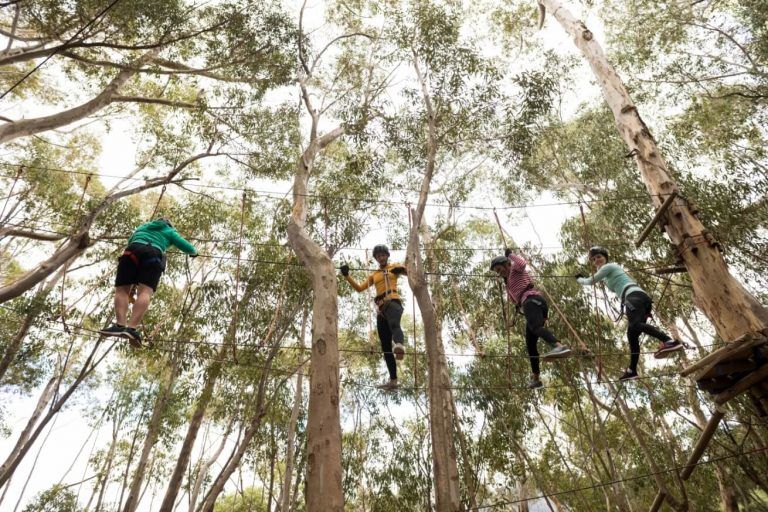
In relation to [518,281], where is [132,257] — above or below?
below

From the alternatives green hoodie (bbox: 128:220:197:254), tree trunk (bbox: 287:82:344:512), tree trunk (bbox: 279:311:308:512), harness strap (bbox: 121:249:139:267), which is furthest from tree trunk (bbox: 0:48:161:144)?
tree trunk (bbox: 279:311:308:512)

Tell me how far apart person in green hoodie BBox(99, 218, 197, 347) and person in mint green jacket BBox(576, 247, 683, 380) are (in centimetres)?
384

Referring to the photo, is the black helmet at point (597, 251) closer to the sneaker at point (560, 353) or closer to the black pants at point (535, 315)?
the black pants at point (535, 315)

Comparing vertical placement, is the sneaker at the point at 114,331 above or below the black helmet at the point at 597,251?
below

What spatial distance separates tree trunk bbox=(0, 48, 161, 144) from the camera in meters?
5.64

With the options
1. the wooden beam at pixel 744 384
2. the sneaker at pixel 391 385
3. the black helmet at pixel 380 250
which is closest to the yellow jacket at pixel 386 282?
the black helmet at pixel 380 250

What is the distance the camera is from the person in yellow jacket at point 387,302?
13.3ft

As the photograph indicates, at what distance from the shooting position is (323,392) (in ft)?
10.5

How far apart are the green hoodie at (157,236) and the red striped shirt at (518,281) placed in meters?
2.97

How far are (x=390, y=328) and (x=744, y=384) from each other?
2.77 meters

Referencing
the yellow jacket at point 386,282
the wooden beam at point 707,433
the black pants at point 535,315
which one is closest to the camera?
the wooden beam at point 707,433

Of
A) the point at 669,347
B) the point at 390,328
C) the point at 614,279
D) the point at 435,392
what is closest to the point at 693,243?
the point at 614,279

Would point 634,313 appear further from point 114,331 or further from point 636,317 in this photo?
point 114,331

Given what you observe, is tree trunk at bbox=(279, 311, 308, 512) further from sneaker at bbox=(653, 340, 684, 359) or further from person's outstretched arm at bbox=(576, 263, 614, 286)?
sneaker at bbox=(653, 340, 684, 359)
